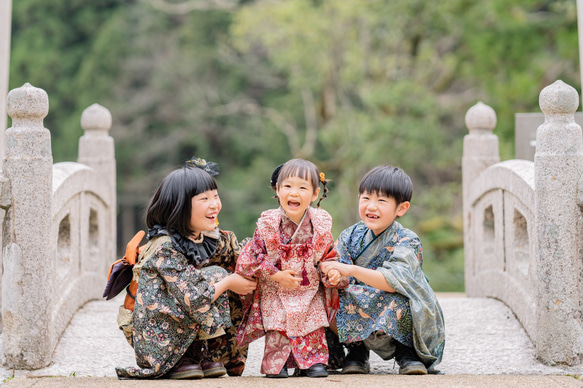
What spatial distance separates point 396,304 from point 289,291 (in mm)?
564

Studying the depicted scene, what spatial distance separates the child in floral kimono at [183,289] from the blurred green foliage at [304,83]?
30.8ft

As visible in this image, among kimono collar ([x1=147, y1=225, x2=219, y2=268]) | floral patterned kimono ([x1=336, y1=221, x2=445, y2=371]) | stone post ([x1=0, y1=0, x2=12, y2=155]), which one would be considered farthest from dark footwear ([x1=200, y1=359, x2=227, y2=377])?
stone post ([x1=0, y1=0, x2=12, y2=155])

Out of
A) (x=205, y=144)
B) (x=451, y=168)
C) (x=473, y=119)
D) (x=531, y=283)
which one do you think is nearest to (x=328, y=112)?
(x=451, y=168)

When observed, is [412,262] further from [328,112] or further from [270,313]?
[328,112]

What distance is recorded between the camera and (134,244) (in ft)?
14.4

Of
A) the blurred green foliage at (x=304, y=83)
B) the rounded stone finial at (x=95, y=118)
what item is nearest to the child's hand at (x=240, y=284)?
the rounded stone finial at (x=95, y=118)

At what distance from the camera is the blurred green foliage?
1434cm

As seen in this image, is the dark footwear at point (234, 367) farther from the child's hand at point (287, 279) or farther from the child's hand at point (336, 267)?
the child's hand at point (336, 267)

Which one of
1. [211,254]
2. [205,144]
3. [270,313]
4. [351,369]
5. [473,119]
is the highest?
[205,144]

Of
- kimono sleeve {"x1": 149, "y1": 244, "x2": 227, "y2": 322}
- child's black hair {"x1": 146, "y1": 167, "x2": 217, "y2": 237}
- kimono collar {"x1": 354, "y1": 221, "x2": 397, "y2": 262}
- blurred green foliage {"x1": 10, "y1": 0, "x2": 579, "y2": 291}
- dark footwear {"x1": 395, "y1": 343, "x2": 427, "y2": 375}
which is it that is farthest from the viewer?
blurred green foliage {"x1": 10, "y1": 0, "x2": 579, "y2": 291}

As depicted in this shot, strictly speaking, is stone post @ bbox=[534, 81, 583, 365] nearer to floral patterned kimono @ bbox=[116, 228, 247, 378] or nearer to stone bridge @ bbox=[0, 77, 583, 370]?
stone bridge @ bbox=[0, 77, 583, 370]

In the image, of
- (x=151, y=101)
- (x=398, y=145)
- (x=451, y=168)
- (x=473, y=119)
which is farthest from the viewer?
(x=151, y=101)

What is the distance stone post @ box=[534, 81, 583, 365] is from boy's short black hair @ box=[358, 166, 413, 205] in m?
0.82

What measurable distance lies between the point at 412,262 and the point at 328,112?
1297cm
